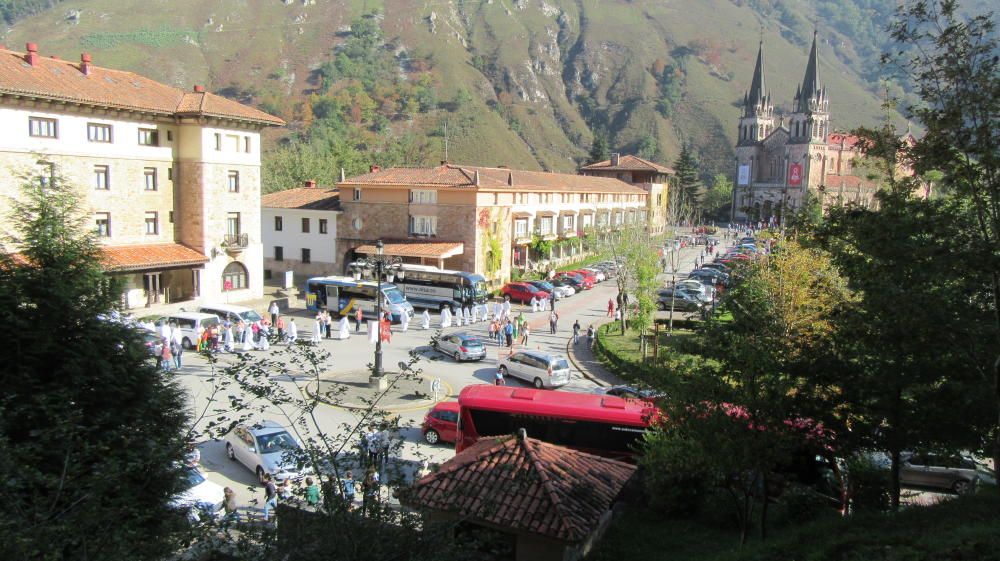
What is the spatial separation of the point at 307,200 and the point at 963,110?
42255 millimetres

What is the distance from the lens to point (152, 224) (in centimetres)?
3469

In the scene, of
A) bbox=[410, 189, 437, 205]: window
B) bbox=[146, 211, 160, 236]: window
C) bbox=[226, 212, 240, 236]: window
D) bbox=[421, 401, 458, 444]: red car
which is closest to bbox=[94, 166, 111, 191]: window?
bbox=[146, 211, 160, 236]: window

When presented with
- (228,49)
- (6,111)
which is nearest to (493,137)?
(228,49)

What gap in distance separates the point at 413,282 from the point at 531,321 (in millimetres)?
6826

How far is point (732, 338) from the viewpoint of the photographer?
419 inches

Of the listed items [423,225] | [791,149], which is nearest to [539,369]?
[423,225]

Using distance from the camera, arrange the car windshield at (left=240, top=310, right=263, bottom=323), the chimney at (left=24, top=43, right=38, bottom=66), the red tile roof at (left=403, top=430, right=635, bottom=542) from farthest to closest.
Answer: the chimney at (left=24, top=43, right=38, bottom=66), the car windshield at (left=240, top=310, right=263, bottom=323), the red tile roof at (left=403, top=430, right=635, bottom=542)

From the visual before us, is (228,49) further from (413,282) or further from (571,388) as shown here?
(571,388)

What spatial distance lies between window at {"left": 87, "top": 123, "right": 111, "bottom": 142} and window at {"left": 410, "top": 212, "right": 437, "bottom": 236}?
17070 mm

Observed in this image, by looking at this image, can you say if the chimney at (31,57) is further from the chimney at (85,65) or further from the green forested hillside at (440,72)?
the green forested hillside at (440,72)

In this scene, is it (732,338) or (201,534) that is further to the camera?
(732,338)

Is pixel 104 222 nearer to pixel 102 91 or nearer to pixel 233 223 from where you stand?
pixel 102 91

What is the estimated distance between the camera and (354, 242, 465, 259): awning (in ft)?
131

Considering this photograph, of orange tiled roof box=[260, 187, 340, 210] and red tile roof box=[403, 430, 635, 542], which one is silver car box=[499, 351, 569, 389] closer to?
red tile roof box=[403, 430, 635, 542]
